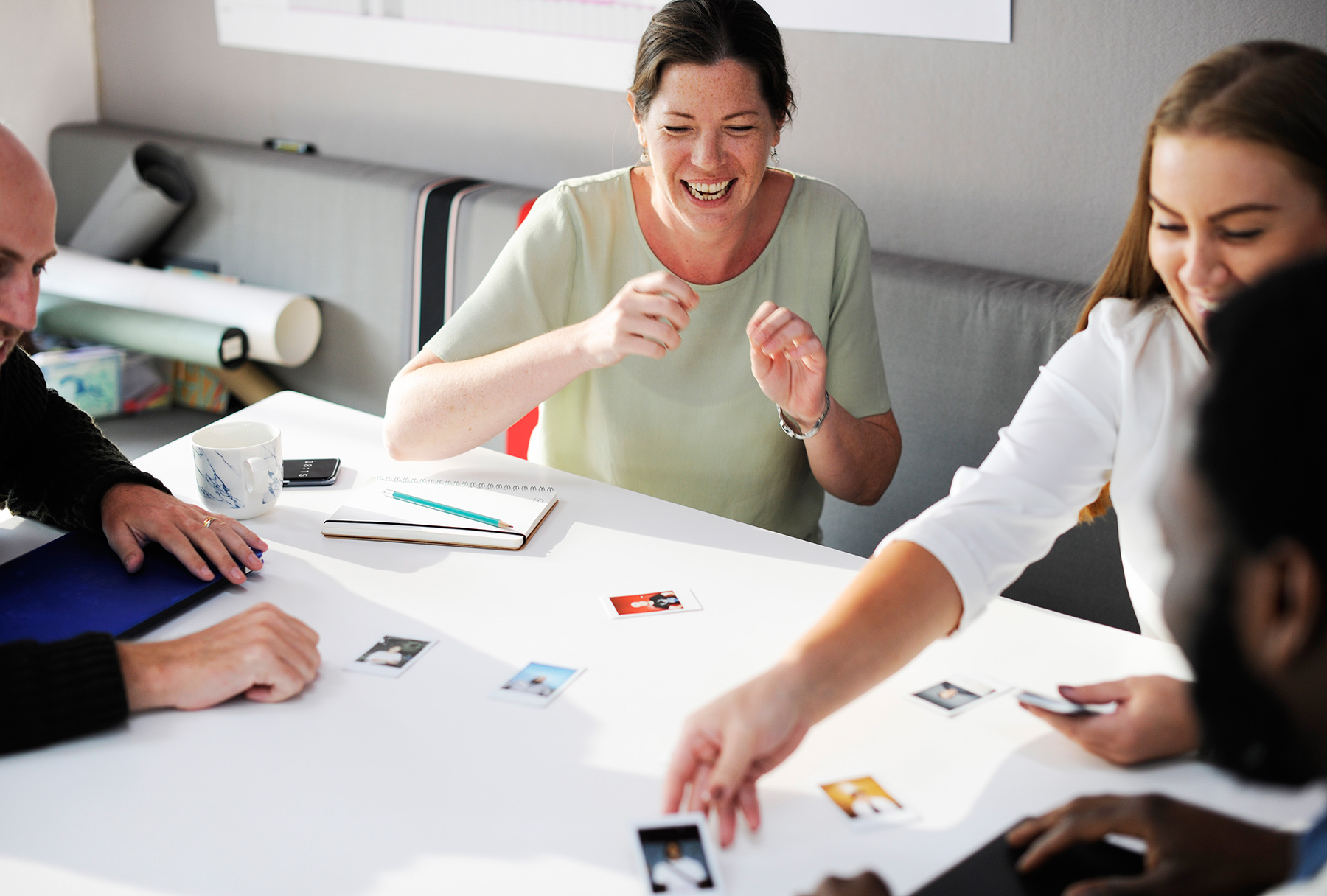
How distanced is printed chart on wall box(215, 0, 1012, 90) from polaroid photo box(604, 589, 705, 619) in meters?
1.32

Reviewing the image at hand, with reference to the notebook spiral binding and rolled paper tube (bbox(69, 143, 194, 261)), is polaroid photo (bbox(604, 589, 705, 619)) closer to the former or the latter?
the notebook spiral binding

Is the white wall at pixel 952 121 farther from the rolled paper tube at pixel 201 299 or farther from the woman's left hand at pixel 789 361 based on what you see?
the woman's left hand at pixel 789 361

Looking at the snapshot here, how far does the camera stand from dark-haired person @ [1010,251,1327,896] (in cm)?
45

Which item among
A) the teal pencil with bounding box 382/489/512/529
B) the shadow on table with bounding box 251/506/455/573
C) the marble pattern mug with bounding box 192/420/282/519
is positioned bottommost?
the shadow on table with bounding box 251/506/455/573

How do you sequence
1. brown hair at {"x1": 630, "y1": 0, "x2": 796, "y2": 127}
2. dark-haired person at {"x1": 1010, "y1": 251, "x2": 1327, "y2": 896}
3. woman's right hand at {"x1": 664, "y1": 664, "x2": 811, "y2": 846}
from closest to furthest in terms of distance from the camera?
dark-haired person at {"x1": 1010, "y1": 251, "x2": 1327, "y2": 896}
woman's right hand at {"x1": 664, "y1": 664, "x2": 811, "y2": 846}
brown hair at {"x1": 630, "y1": 0, "x2": 796, "y2": 127}

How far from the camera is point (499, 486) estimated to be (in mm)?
1329

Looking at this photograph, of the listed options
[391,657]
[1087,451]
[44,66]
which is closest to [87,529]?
[391,657]

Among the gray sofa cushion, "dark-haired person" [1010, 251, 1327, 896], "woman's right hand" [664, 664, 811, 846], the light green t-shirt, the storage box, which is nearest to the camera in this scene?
"dark-haired person" [1010, 251, 1327, 896]

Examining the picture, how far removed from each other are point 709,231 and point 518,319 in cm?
30

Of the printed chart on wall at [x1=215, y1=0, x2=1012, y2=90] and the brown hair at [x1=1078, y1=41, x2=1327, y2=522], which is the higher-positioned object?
the printed chart on wall at [x1=215, y1=0, x2=1012, y2=90]

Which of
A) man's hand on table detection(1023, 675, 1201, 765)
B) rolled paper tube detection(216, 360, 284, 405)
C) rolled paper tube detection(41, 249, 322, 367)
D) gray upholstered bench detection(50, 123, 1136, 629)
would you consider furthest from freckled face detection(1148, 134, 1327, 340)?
rolled paper tube detection(216, 360, 284, 405)

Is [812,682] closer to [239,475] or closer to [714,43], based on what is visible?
[239,475]

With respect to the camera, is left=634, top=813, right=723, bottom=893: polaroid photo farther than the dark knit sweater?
No

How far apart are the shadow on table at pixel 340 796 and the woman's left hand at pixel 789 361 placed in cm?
51
